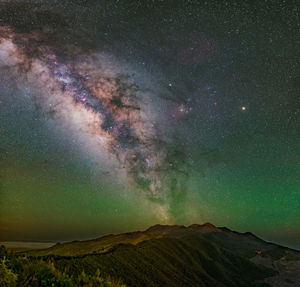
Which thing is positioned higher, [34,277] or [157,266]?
[34,277]

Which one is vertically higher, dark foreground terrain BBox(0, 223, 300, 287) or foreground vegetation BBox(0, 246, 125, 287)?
foreground vegetation BBox(0, 246, 125, 287)

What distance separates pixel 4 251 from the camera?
900 cm

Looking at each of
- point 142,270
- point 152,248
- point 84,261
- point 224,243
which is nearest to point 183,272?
point 152,248

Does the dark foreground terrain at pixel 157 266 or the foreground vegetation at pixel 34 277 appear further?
the dark foreground terrain at pixel 157 266

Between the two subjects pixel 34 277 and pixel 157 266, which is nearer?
pixel 34 277

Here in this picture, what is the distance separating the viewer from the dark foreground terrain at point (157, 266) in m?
7.70

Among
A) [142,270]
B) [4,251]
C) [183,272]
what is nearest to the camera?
[4,251]

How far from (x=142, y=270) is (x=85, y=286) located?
52.7 m

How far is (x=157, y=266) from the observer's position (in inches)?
2589

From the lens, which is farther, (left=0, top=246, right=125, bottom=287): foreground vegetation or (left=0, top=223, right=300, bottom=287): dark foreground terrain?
(left=0, top=223, right=300, bottom=287): dark foreground terrain

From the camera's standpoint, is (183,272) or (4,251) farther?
(183,272)

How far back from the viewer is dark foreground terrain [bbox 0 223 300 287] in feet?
25.2

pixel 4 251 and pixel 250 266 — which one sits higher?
pixel 4 251

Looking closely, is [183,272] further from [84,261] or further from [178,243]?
[84,261]
